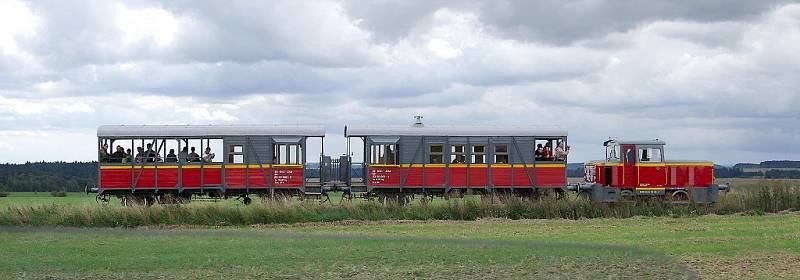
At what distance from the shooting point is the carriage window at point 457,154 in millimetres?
36031

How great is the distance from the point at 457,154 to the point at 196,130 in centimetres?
939

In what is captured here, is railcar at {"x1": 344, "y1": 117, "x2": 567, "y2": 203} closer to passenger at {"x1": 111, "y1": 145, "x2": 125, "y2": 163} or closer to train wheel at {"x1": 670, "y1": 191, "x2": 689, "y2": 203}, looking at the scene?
train wheel at {"x1": 670, "y1": 191, "x2": 689, "y2": 203}

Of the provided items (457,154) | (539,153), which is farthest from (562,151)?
(457,154)

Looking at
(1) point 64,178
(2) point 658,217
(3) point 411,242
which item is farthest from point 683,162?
(1) point 64,178

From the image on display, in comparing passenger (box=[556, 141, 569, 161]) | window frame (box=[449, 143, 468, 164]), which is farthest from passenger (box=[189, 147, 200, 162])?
passenger (box=[556, 141, 569, 161])

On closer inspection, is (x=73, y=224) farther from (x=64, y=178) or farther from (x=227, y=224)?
(x=64, y=178)

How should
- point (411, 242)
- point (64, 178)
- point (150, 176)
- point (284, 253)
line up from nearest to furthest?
Result: 1. point (284, 253)
2. point (411, 242)
3. point (150, 176)
4. point (64, 178)

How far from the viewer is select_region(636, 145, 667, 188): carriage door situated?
36.4 meters

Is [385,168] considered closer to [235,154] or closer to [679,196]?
[235,154]

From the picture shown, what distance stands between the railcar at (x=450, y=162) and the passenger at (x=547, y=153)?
0.09 m

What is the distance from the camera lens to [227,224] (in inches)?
1094

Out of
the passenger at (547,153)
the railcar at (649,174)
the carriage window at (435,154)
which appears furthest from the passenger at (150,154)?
the railcar at (649,174)

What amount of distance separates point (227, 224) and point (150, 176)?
794 cm

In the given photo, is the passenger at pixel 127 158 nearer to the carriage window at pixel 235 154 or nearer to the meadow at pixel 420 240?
the carriage window at pixel 235 154
